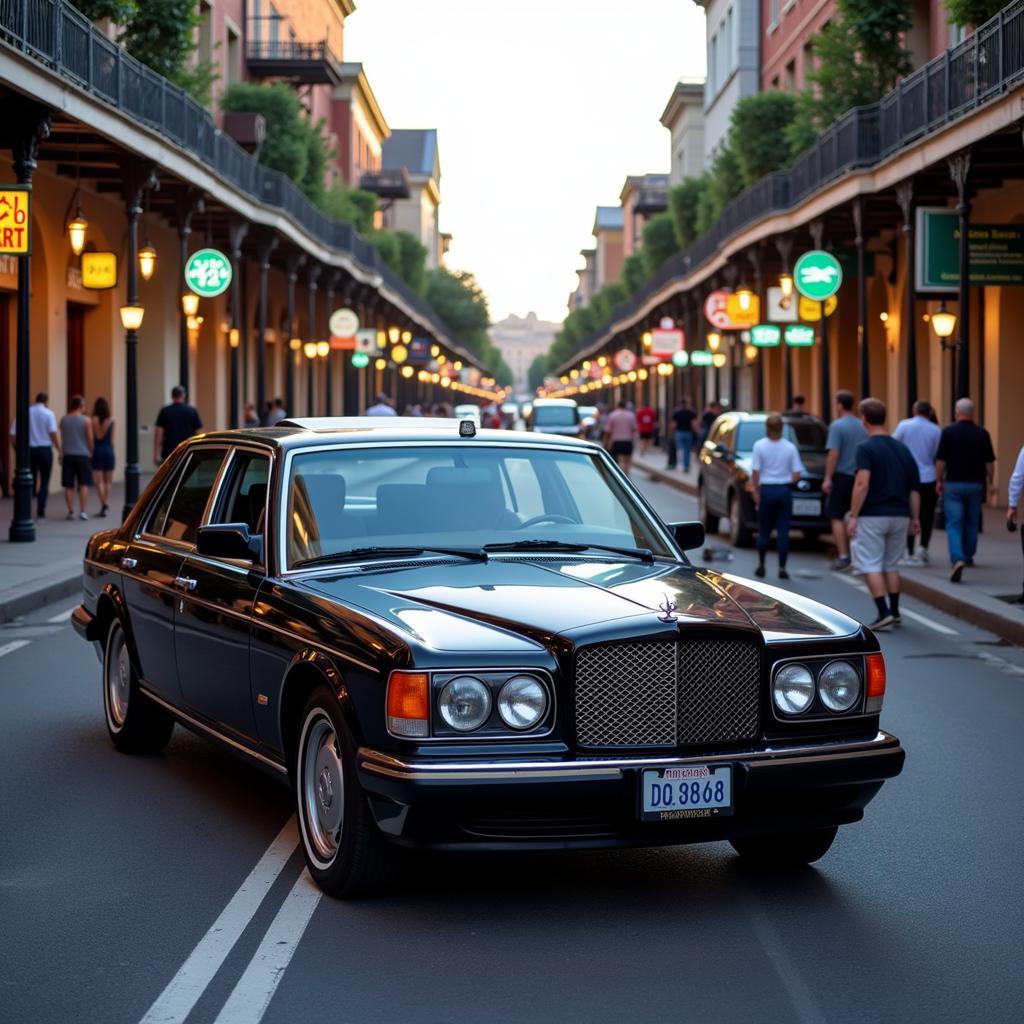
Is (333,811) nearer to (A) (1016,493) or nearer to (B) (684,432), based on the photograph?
(A) (1016,493)

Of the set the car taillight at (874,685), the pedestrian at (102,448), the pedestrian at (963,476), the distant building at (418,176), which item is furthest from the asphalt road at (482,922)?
the distant building at (418,176)

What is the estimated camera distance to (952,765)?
28.2 feet

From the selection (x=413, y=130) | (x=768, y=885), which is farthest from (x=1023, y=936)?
(x=413, y=130)

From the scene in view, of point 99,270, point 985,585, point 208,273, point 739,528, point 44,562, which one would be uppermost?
point 208,273

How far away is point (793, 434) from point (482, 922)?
722 inches

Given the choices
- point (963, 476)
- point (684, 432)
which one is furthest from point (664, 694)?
point (684, 432)

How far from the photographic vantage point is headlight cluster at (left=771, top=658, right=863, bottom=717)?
5.78m

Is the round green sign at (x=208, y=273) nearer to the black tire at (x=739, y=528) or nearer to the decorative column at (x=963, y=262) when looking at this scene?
the black tire at (x=739, y=528)

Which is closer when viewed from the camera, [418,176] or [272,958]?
[272,958]

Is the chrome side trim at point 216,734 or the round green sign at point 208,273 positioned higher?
the round green sign at point 208,273

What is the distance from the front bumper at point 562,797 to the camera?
531cm

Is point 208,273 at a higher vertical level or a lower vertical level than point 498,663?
higher

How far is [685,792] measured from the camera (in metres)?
5.45

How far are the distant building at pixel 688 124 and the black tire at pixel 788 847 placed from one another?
3179 inches
